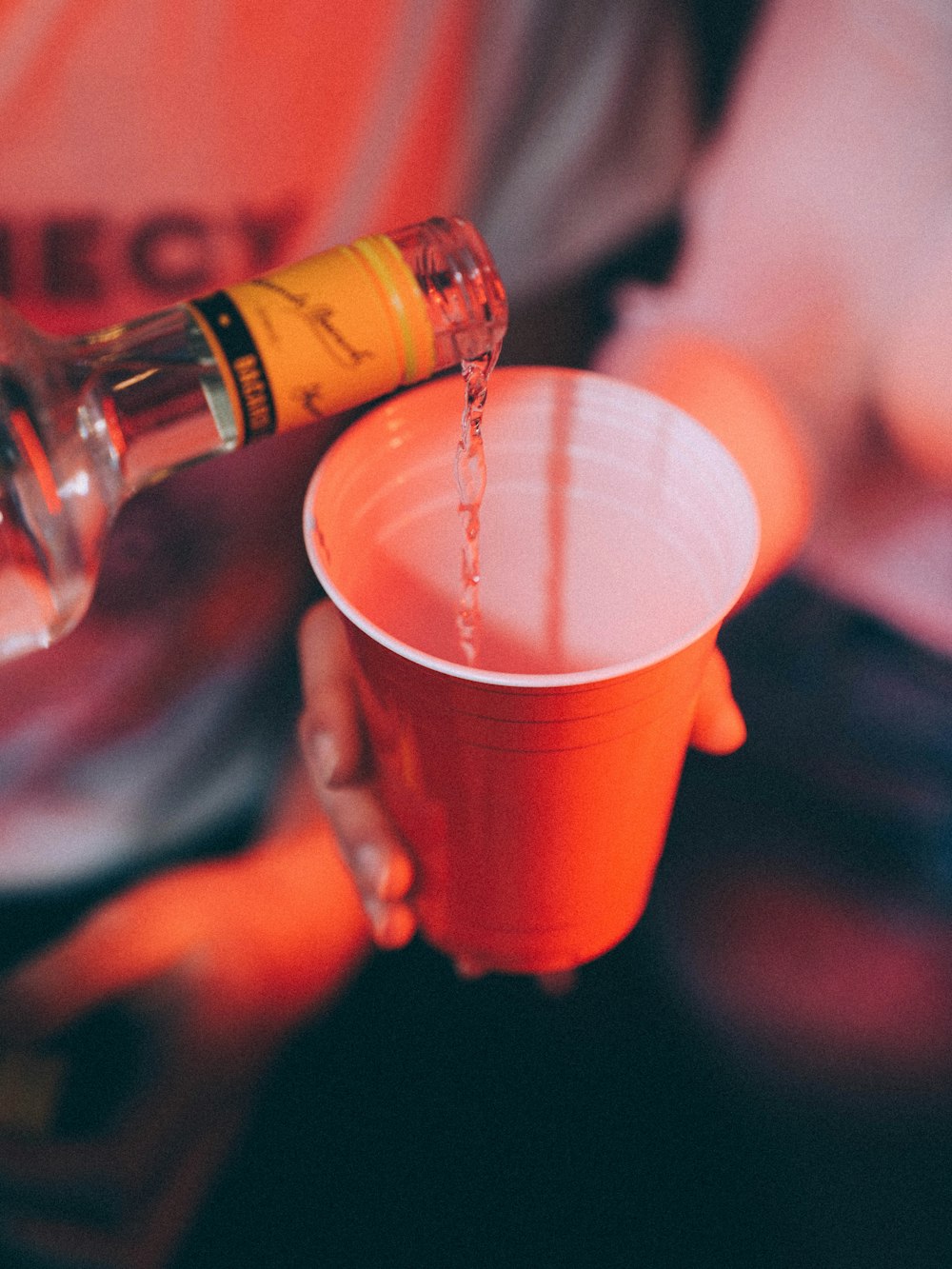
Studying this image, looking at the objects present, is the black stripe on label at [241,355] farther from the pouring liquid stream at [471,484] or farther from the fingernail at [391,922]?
the fingernail at [391,922]

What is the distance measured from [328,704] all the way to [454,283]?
31 cm

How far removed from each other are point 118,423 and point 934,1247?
44.0 inches

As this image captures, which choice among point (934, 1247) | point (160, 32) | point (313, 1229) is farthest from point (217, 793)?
point (934, 1247)

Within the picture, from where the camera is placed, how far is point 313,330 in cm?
42

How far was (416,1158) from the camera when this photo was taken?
43.9 inches

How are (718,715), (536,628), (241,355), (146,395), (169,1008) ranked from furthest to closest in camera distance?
(169,1008)
(536,628)
(718,715)
(146,395)
(241,355)

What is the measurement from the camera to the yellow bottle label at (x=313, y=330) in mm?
420

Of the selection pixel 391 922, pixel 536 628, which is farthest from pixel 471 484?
pixel 391 922

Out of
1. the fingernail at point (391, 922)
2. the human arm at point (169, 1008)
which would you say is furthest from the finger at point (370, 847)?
the human arm at point (169, 1008)

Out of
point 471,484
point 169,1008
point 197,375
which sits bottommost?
point 169,1008

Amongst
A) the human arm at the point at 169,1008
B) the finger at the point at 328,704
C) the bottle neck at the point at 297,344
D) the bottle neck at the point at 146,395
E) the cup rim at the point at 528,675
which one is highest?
the bottle neck at the point at 297,344

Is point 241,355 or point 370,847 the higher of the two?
point 241,355

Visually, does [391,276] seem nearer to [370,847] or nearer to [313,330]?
[313,330]

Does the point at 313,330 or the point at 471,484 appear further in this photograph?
the point at 471,484
